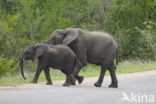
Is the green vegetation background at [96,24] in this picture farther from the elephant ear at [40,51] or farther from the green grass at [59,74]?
the elephant ear at [40,51]

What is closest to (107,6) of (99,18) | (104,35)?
(99,18)

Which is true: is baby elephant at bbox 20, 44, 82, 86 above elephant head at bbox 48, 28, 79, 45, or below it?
below

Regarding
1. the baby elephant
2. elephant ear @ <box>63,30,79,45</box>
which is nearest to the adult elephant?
elephant ear @ <box>63,30,79,45</box>

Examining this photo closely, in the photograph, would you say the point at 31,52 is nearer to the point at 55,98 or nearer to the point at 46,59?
the point at 46,59

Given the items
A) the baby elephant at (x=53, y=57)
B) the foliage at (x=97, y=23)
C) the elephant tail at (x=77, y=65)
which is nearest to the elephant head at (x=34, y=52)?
the baby elephant at (x=53, y=57)

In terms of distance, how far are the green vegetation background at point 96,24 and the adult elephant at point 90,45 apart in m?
12.6

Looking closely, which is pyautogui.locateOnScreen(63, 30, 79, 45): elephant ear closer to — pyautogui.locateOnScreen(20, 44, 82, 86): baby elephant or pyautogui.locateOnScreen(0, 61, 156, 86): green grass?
pyautogui.locateOnScreen(20, 44, 82, 86): baby elephant

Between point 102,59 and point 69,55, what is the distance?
1407mm

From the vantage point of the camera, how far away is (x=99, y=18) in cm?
4997

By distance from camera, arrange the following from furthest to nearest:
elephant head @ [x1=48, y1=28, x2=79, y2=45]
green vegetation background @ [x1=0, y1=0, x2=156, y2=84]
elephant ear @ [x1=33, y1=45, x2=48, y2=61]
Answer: green vegetation background @ [x1=0, y1=0, x2=156, y2=84]
elephant head @ [x1=48, y1=28, x2=79, y2=45]
elephant ear @ [x1=33, y1=45, x2=48, y2=61]

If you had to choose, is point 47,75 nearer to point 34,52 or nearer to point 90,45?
point 34,52

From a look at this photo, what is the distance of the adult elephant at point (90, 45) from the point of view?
54.6 feet

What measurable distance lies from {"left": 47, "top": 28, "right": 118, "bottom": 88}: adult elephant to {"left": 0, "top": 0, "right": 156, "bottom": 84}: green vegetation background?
1260 cm

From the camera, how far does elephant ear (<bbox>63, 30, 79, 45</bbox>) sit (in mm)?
16500
